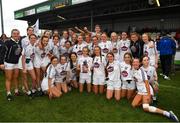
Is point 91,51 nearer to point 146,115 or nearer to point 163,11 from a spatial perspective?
point 146,115

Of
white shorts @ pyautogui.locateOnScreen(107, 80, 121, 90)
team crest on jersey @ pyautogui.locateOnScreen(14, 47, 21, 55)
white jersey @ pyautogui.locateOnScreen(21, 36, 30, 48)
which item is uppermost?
white jersey @ pyautogui.locateOnScreen(21, 36, 30, 48)

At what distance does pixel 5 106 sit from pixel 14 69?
1008 mm

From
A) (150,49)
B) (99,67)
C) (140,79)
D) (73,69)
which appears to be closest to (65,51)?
(73,69)

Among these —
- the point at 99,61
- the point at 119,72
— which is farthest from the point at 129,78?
the point at 99,61

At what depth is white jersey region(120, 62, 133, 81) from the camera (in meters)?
8.31

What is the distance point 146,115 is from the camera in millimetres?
6953

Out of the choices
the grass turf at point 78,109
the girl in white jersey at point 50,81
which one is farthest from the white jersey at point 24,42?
the grass turf at point 78,109

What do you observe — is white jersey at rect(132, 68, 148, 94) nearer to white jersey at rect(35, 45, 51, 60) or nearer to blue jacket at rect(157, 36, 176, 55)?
white jersey at rect(35, 45, 51, 60)

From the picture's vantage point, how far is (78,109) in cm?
750

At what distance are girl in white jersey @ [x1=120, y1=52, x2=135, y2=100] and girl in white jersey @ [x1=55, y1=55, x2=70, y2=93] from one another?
68.9 inches

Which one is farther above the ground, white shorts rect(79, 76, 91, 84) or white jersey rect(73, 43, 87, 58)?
white jersey rect(73, 43, 87, 58)

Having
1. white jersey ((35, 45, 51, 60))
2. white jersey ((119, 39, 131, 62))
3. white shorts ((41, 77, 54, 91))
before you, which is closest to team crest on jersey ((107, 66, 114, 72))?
white jersey ((119, 39, 131, 62))

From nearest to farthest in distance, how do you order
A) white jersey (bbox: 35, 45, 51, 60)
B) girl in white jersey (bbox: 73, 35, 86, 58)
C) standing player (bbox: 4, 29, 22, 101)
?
1. standing player (bbox: 4, 29, 22, 101)
2. white jersey (bbox: 35, 45, 51, 60)
3. girl in white jersey (bbox: 73, 35, 86, 58)

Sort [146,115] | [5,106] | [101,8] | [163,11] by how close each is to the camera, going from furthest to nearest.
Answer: [101,8] → [163,11] → [5,106] → [146,115]
